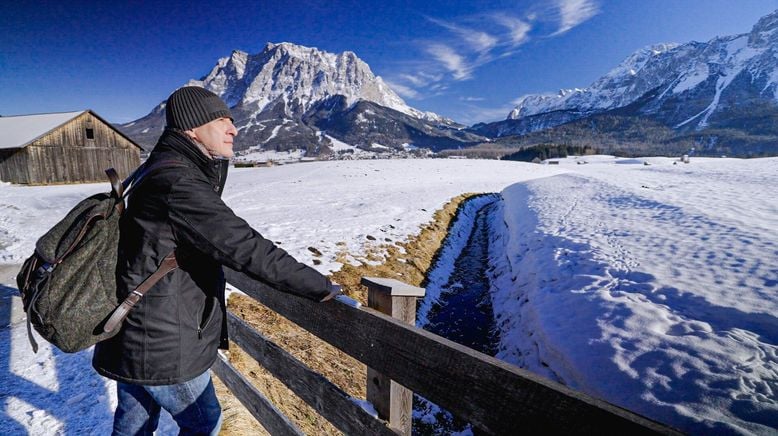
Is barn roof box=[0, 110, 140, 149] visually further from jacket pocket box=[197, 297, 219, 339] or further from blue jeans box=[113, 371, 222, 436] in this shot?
jacket pocket box=[197, 297, 219, 339]

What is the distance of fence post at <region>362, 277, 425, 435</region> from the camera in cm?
217

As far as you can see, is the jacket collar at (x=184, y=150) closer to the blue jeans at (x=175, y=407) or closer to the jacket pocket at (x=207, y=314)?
the jacket pocket at (x=207, y=314)

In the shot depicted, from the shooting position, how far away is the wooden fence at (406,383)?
1380mm

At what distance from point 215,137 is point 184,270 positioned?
2.97 ft

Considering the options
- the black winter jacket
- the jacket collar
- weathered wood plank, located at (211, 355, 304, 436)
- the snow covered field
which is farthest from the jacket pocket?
the snow covered field

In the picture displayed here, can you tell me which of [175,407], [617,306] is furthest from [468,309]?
[175,407]

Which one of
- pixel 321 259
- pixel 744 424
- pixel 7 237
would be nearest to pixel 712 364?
pixel 744 424

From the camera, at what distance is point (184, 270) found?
2098 millimetres

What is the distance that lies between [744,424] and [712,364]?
1139 millimetres

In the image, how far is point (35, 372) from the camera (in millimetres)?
4531

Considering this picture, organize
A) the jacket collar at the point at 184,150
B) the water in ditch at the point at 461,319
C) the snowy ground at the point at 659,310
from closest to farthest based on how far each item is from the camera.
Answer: the jacket collar at the point at 184,150, the snowy ground at the point at 659,310, the water in ditch at the point at 461,319

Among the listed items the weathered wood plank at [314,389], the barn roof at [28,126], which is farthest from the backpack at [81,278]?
the barn roof at [28,126]

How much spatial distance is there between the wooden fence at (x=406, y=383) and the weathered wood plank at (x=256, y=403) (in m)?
0.01

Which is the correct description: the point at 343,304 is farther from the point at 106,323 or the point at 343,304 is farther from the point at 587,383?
the point at 587,383
